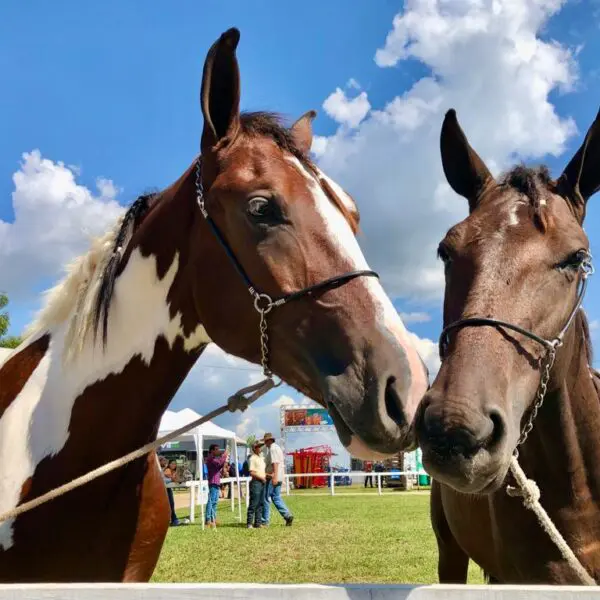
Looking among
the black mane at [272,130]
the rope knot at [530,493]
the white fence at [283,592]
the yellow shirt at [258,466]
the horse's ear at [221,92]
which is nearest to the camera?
the white fence at [283,592]

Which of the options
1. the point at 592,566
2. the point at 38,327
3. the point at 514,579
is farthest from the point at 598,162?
the point at 38,327

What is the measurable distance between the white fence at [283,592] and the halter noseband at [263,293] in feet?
3.24

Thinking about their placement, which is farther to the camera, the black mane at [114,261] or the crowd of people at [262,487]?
the crowd of people at [262,487]

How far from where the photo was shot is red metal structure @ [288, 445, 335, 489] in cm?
3515

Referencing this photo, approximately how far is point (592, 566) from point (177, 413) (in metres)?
17.4

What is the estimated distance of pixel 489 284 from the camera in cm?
272

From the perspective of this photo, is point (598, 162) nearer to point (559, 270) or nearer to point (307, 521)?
point (559, 270)

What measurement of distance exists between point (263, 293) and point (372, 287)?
422 millimetres

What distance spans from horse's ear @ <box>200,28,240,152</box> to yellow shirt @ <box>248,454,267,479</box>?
12037mm

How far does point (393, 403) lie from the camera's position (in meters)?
1.94

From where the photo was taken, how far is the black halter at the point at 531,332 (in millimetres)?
2562

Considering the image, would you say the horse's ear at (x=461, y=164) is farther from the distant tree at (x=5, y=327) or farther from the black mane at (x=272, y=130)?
the distant tree at (x=5, y=327)

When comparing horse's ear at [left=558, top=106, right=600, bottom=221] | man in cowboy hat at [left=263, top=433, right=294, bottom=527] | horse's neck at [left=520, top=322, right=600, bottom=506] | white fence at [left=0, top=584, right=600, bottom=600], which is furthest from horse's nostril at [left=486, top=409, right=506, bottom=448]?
man in cowboy hat at [left=263, top=433, right=294, bottom=527]

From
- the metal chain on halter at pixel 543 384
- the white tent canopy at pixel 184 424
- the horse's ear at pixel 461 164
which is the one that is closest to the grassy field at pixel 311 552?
the white tent canopy at pixel 184 424
